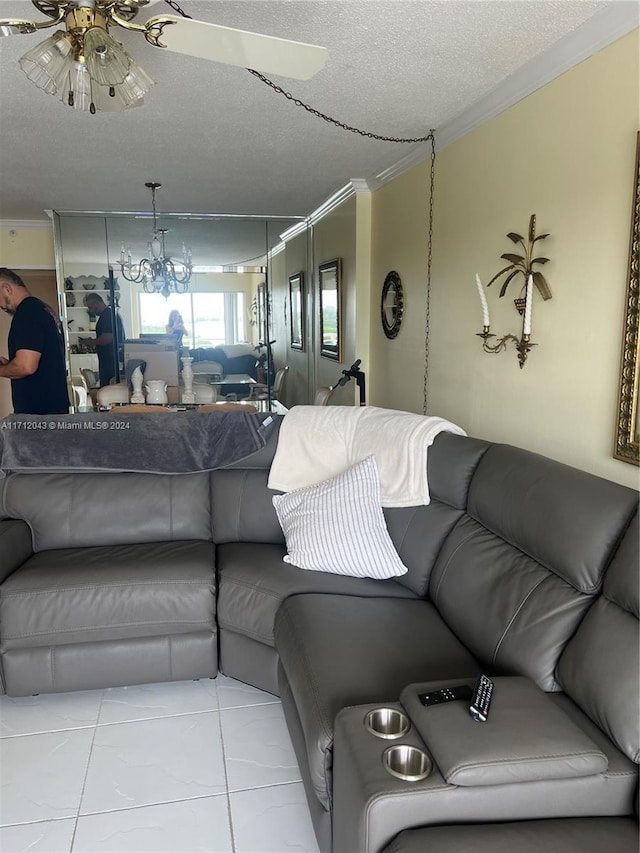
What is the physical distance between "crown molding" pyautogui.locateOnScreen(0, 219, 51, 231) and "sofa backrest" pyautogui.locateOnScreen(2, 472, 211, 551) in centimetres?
467

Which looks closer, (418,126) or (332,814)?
(332,814)

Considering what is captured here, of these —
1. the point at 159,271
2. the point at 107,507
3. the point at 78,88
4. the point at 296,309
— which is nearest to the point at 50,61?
the point at 78,88

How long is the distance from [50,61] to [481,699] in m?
1.98

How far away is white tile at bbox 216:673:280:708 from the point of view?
7.47ft

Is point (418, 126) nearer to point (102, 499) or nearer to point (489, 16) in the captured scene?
point (489, 16)

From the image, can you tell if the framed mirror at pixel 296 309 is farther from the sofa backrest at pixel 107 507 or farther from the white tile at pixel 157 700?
the white tile at pixel 157 700

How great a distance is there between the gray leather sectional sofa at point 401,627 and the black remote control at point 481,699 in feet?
0.08

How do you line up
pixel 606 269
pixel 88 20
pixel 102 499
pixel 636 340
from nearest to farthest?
1. pixel 88 20
2. pixel 636 340
3. pixel 606 269
4. pixel 102 499

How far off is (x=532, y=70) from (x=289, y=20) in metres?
1.01

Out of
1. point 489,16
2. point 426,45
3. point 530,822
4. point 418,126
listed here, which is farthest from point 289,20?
point 530,822

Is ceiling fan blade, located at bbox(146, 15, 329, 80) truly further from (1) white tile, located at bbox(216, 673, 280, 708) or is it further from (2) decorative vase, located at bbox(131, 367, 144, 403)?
(2) decorative vase, located at bbox(131, 367, 144, 403)

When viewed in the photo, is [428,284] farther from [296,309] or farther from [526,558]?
[296,309]

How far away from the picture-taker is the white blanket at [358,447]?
240cm

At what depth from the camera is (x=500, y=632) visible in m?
1.68
